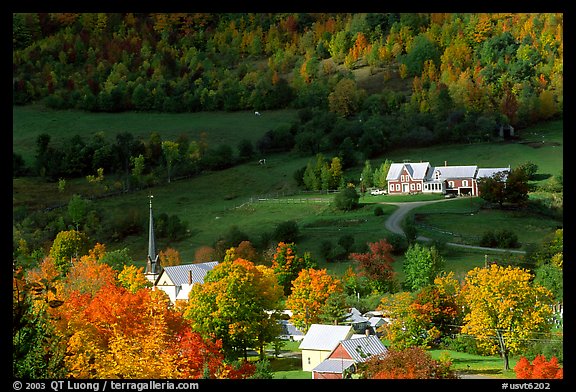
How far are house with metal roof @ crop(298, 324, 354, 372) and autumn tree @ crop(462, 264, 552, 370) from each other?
13.0 feet

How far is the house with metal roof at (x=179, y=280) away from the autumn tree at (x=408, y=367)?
17218 mm

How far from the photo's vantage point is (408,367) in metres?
27.5

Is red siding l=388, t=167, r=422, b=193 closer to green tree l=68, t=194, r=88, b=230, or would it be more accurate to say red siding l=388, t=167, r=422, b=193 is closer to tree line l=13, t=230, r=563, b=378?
tree line l=13, t=230, r=563, b=378

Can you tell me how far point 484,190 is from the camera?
5569 centimetres

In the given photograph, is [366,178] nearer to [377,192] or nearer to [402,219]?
Answer: [377,192]

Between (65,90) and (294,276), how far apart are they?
33644 mm

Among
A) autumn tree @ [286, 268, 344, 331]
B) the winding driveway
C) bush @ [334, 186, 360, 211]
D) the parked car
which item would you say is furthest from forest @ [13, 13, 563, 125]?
autumn tree @ [286, 268, 344, 331]

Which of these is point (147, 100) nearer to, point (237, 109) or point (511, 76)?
point (237, 109)

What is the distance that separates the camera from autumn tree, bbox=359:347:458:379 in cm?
2736

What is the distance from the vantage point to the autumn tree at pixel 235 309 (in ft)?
118

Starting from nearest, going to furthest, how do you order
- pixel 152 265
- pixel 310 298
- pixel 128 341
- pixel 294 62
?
pixel 128 341, pixel 310 298, pixel 152 265, pixel 294 62

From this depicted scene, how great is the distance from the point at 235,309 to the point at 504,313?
28.2ft

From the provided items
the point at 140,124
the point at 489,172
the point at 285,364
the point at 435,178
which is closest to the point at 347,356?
the point at 285,364
